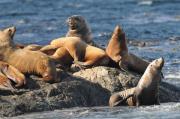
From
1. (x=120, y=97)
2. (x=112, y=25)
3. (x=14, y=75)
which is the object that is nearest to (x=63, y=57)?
→ (x=14, y=75)

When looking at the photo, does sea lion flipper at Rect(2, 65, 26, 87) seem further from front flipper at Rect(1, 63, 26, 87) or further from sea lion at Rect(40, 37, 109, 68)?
sea lion at Rect(40, 37, 109, 68)

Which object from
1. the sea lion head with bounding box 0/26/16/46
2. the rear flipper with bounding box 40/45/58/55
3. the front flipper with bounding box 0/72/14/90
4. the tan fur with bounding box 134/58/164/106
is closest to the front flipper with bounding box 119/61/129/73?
the tan fur with bounding box 134/58/164/106

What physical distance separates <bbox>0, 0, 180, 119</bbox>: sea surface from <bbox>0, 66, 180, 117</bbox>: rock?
0.31m

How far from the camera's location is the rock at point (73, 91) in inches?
450

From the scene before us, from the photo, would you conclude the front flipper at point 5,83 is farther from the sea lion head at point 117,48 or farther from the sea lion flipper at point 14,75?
the sea lion head at point 117,48

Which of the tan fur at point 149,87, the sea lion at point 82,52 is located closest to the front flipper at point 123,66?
the sea lion at point 82,52

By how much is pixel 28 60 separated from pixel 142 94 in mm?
1982

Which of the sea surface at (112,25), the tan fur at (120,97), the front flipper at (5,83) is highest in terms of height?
the front flipper at (5,83)

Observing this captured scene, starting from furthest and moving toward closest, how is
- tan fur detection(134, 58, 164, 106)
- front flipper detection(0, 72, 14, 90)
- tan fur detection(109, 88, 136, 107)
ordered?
tan fur detection(134, 58, 164, 106)
tan fur detection(109, 88, 136, 107)
front flipper detection(0, 72, 14, 90)

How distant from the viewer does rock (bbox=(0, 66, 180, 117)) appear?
Answer: 37.5ft

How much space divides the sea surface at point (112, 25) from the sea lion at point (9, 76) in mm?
876

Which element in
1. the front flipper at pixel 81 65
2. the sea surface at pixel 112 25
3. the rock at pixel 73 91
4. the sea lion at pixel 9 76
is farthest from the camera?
the front flipper at pixel 81 65

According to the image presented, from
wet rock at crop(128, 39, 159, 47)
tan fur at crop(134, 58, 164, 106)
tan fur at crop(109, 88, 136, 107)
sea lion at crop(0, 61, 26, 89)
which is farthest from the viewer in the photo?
wet rock at crop(128, 39, 159, 47)

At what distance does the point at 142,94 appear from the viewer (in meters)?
12.3
